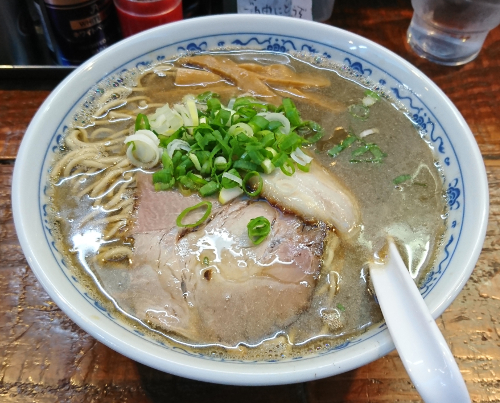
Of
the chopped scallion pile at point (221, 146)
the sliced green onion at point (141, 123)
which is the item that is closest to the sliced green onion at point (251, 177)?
the chopped scallion pile at point (221, 146)

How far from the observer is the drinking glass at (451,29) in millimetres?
2162

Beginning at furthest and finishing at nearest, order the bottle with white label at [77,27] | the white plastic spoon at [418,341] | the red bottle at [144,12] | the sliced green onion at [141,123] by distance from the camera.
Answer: the red bottle at [144,12] → the bottle with white label at [77,27] → the sliced green onion at [141,123] → the white plastic spoon at [418,341]

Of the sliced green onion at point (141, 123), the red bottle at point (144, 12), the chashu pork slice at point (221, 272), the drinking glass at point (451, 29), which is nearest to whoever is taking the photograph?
the chashu pork slice at point (221, 272)

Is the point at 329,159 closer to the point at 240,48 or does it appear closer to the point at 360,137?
the point at 360,137

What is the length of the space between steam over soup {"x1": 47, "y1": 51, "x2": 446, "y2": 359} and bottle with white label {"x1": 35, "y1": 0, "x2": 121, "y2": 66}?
1.64 feet

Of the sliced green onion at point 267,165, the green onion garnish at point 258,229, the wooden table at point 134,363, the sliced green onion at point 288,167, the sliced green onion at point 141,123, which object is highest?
the sliced green onion at point 141,123

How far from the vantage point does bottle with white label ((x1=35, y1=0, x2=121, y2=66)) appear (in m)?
1.85

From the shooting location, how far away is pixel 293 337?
1.20m

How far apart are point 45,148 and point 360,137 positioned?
3.81 ft

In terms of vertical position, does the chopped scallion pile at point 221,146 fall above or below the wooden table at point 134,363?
above

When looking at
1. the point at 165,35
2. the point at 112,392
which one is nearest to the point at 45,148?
the point at 165,35

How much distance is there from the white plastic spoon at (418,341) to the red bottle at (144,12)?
5.23ft

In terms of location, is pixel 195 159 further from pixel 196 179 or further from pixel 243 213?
pixel 243 213

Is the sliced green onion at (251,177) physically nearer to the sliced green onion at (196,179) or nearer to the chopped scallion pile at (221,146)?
the chopped scallion pile at (221,146)
